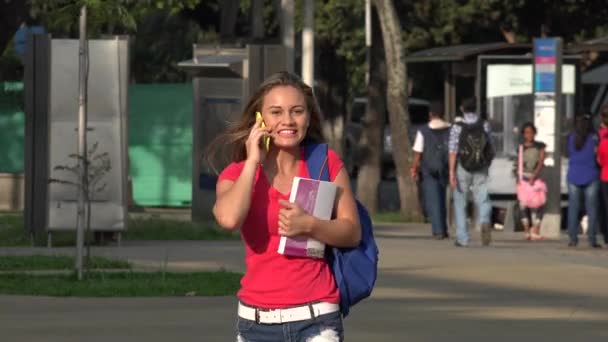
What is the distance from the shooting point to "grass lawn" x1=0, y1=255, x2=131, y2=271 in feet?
51.6

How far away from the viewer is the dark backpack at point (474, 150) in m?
19.7

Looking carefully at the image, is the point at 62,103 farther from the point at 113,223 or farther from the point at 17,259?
the point at 17,259

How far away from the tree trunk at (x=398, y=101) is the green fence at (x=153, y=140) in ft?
10.9

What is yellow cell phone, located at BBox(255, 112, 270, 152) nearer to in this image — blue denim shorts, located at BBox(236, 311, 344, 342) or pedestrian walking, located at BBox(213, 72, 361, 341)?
pedestrian walking, located at BBox(213, 72, 361, 341)

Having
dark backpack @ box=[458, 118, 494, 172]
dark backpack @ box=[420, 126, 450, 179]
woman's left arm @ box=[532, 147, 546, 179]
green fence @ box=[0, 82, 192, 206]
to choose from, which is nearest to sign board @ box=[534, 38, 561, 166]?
woman's left arm @ box=[532, 147, 546, 179]

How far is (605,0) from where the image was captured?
39.7 meters

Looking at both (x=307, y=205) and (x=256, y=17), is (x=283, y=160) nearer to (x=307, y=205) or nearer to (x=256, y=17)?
(x=307, y=205)

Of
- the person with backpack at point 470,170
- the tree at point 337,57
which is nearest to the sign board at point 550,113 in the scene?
the person with backpack at point 470,170

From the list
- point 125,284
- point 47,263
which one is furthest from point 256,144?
point 47,263

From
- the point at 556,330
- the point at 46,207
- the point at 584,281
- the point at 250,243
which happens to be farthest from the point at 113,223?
the point at 250,243

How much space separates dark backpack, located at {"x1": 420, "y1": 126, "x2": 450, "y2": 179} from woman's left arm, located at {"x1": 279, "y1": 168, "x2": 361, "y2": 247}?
1499 centimetres

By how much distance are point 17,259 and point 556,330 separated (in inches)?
256

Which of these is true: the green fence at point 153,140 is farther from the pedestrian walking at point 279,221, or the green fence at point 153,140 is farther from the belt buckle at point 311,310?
the belt buckle at point 311,310

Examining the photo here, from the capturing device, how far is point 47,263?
52.6ft
